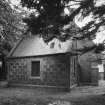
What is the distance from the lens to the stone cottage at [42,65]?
1348 cm

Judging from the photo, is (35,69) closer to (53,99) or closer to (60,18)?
(53,99)

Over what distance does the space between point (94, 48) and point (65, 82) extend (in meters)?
5.46

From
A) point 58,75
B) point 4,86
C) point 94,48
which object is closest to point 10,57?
point 4,86

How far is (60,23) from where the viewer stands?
7.21 m

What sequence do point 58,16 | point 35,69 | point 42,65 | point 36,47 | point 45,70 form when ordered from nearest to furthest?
point 58,16, point 45,70, point 42,65, point 35,69, point 36,47

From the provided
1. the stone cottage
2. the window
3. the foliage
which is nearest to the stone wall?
the stone cottage

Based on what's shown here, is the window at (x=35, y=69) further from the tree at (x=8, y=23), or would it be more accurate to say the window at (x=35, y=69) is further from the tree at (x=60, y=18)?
the tree at (x=60, y=18)

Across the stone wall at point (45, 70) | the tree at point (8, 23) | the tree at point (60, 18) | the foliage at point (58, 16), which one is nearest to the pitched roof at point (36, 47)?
the stone wall at point (45, 70)

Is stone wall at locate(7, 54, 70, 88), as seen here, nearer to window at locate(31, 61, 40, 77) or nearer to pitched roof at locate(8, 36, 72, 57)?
window at locate(31, 61, 40, 77)

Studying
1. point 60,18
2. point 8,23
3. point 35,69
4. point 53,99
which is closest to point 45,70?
point 35,69

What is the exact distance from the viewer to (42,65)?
1462 centimetres

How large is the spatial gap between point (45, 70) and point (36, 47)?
8.76ft

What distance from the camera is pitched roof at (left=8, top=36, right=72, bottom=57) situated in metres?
14.2

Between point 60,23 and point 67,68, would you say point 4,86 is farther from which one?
point 60,23
